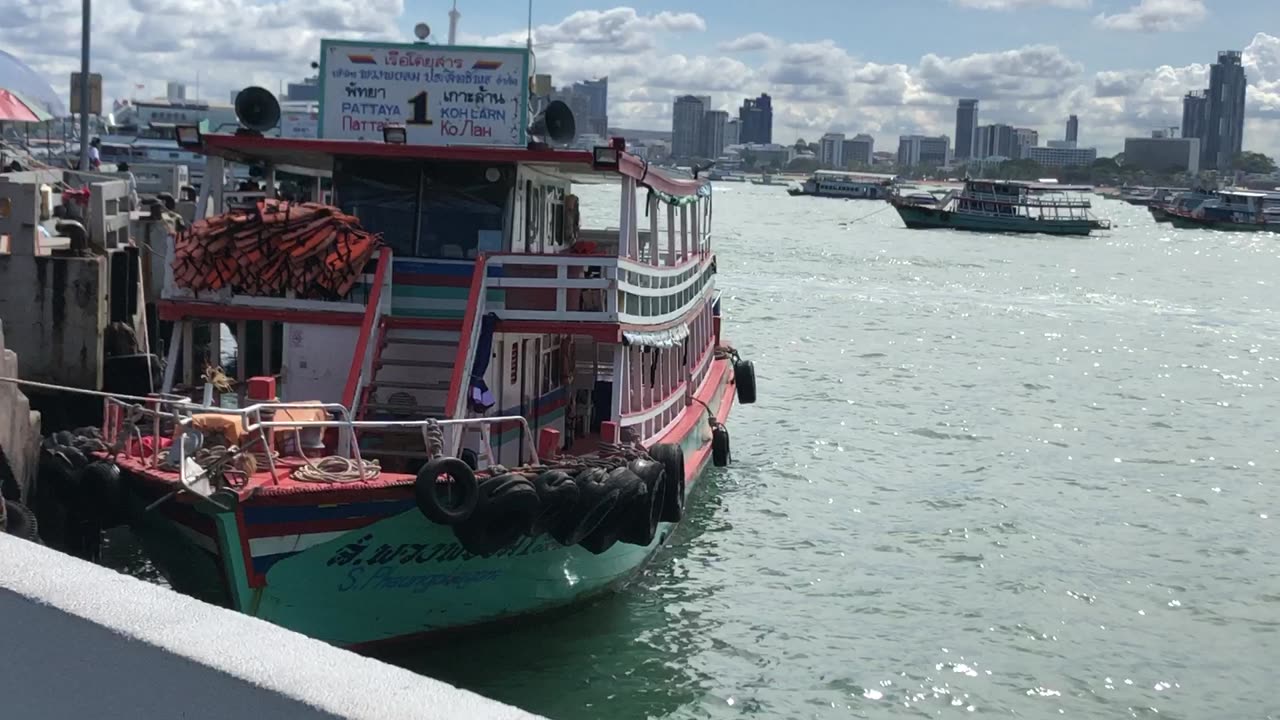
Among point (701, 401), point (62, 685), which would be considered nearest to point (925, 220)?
point (701, 401)

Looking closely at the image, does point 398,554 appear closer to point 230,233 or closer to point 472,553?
point 472,553

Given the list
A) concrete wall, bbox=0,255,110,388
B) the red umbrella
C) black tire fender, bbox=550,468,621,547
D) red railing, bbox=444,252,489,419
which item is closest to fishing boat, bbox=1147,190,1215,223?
the red umbrella

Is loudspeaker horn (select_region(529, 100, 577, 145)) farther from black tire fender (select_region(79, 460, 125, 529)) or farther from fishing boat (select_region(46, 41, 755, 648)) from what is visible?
black tire fender (select_region(79, 460, 125, 529))

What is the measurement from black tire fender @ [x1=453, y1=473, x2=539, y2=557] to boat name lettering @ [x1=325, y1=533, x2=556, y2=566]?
235 mm

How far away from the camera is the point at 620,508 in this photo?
11922 mm

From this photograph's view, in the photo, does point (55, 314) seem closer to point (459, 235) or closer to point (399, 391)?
point (399, 391)

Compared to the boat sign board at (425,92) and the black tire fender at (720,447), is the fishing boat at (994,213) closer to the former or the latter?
the black tire fender at (720,447)

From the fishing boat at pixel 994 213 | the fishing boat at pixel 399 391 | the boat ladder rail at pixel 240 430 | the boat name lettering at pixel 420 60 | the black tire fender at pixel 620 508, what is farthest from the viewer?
the fishing boat at pixel 994 213

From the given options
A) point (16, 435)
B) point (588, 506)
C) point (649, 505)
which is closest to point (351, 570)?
point (588, 506)

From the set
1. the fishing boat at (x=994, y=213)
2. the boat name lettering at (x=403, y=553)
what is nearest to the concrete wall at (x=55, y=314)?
the boat name lettering at (x=403, y=553)

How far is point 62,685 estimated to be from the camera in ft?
11.8

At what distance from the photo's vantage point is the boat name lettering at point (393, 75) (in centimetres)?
1384

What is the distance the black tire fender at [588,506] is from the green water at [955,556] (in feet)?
4.57

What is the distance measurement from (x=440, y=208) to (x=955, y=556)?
7537 mm
